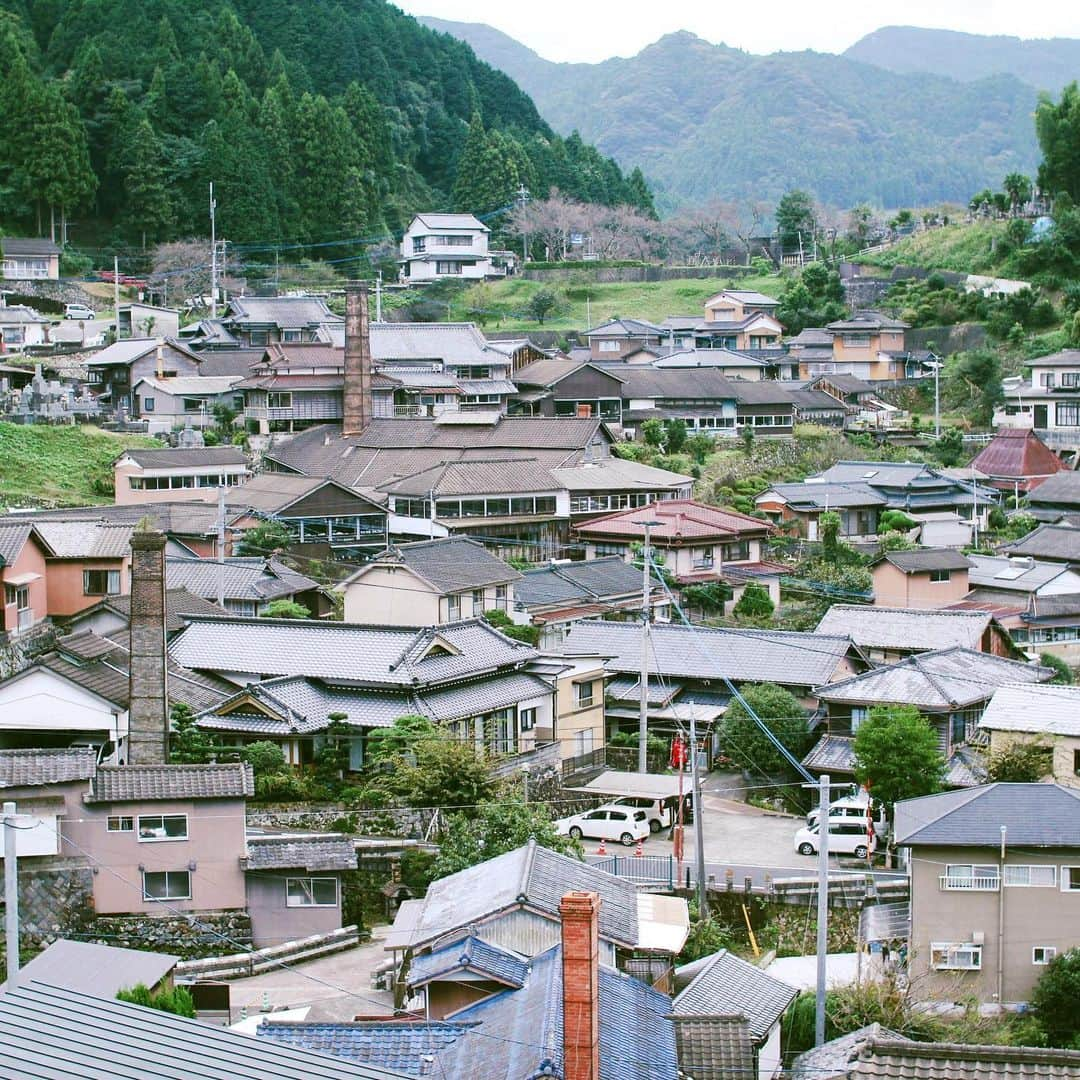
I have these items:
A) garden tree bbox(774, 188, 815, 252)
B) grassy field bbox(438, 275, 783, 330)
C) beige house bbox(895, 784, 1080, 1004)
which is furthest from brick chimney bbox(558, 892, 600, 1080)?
garden tree bbox(774, 188, 815, 252)

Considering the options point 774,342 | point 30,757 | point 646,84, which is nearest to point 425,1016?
point 30,757

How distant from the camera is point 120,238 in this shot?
5756 cm

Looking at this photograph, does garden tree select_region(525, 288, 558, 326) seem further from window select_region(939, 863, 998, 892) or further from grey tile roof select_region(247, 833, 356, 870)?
window select_region(939, 863, 998, 892)

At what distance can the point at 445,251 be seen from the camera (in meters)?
60.8

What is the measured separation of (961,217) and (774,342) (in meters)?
15.2

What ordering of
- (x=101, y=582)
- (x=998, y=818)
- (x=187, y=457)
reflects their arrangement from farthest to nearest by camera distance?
(x=187, y=457) → (x=101, y=582) → (x=998, y=818)

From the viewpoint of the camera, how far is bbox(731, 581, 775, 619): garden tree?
31141 millimetres

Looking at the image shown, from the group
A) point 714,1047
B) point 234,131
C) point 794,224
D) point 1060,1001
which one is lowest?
point 1060,1001

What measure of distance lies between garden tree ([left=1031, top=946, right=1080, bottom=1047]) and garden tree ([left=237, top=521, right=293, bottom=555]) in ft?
61.8

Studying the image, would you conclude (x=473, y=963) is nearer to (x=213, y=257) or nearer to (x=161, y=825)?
(x=161, y=825)

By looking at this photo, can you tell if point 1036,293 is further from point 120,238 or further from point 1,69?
point 1,69

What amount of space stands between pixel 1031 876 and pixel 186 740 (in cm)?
1074

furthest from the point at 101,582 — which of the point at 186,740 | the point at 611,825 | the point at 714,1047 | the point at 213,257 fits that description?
the point at 213,257

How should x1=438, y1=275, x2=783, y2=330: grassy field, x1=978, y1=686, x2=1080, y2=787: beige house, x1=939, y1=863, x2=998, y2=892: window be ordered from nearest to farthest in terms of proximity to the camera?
x1=939, y1=863, x2=998, y2=892: window, x1=978, y1=686, x2=1080, y2=787: beige house, x1=438, y1=275, x2=783, y2=330: grassy field
